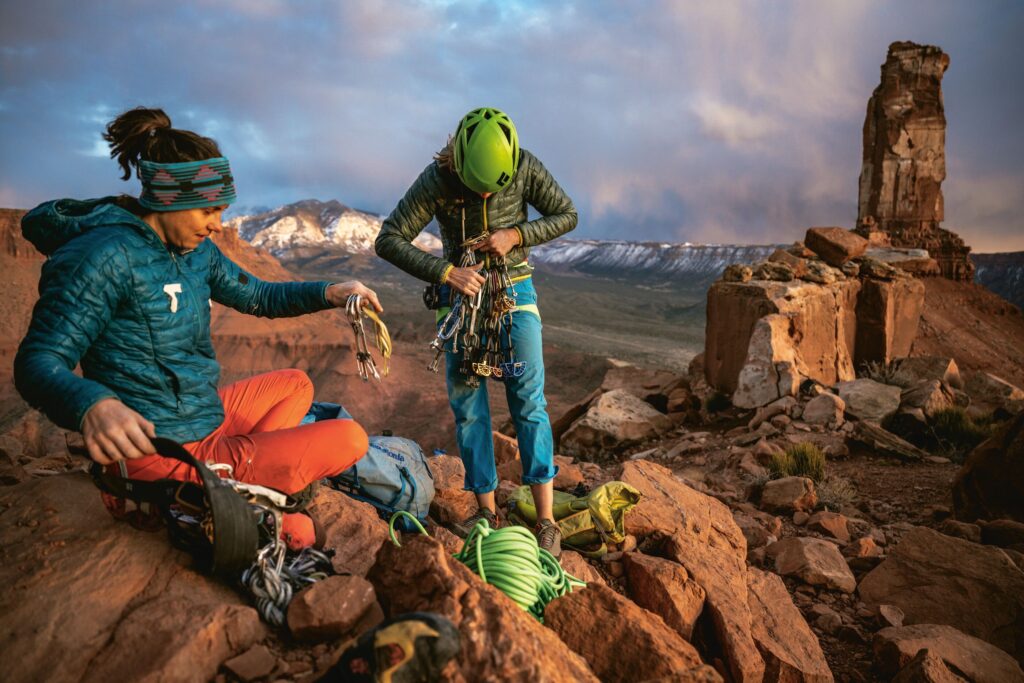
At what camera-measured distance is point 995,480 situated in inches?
167

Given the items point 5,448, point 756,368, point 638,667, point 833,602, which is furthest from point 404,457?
point 756,368

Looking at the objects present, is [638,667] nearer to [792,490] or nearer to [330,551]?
[330,551]

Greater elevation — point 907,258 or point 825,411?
point 907,258

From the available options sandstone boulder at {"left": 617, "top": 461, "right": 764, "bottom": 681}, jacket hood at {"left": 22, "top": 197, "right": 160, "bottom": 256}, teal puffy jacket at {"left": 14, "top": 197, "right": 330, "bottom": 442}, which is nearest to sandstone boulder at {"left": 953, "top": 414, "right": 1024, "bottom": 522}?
sandstone boulder at {"left": 617, "top": 461, "right": 764, "bottom": 681}

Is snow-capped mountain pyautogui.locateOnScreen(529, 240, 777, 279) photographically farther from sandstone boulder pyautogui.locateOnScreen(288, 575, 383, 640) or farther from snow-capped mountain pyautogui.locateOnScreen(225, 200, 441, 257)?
sandstone boulder pyautogui.locateOnScreen(288, 575, 383, 640)

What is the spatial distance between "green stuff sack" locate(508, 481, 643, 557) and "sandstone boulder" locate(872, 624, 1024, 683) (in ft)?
3.94

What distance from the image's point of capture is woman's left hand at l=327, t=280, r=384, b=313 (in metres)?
2.14

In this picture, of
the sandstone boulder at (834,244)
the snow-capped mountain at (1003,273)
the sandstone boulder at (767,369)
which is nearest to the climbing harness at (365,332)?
the sandstone boulder at (767,369)

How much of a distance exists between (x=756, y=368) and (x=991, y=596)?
4.97m

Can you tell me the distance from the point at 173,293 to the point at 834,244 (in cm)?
1075

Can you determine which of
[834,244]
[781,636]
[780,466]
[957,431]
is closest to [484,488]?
[781,636]

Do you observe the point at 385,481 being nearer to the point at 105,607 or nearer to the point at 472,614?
the point at 105,607

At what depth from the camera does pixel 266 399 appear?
2373mm

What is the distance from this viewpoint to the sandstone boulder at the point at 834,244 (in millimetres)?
→ 10172
